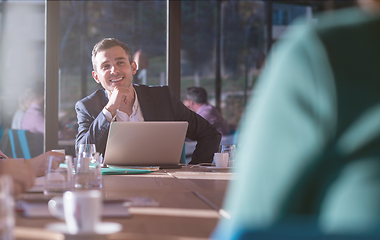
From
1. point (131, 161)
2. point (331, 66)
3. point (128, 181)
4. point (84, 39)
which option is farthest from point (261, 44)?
point (331, 66)

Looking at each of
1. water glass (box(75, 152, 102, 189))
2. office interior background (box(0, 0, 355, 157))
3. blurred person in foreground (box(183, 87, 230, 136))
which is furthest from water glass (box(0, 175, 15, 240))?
blurred person in foreground (box(183, 87, 230, 136))

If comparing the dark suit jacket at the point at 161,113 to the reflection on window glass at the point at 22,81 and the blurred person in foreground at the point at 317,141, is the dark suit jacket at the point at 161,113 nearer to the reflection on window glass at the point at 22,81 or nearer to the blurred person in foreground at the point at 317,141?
the blurred person in foreground at the point at 317,141

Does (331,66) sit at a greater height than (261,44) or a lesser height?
lesser

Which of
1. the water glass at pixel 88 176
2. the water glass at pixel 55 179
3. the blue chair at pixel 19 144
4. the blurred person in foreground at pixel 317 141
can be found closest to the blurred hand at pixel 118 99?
the water glass at pixel 88 176

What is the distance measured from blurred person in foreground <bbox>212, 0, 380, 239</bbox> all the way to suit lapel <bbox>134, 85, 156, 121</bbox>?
2.28 metres

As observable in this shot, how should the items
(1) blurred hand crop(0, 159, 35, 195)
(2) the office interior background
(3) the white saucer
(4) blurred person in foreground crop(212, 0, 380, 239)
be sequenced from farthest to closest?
(2) the office interior background, (1) blurred hand crop(0, 159, 35, 195), (3) the white saucer, (4) blurred person in foreground crop(212, 0, 380, 239)

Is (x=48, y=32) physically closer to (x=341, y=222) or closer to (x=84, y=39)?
(x=84, y=39)

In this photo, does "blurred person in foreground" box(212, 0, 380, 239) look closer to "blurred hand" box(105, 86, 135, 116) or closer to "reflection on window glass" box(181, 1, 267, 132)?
"blurred hand" box(105, 86, 135, 116)

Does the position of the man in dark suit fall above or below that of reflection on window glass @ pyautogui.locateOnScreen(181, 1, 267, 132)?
below

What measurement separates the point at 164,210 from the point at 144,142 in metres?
1.00

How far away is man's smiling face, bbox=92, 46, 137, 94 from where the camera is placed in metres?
3.00

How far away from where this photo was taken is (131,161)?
218cm

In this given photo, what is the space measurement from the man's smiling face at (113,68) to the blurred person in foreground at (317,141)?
8.05ft

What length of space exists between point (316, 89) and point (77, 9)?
5875 millimetres
